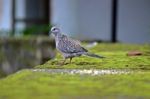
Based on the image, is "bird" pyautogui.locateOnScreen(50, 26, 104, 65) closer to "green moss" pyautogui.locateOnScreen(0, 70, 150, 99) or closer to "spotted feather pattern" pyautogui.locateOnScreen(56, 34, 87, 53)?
"spotted feather pattern" pyautogui.locateOnScreen(56, 34, 87, 53)

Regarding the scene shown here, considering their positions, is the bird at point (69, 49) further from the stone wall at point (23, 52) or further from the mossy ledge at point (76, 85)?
the stone wall at point (23, 52)

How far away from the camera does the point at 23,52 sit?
8.80m

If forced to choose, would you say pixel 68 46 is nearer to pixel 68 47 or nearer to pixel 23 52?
pixel 68 47

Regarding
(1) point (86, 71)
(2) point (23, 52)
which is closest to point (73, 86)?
(1) point (86, 71)

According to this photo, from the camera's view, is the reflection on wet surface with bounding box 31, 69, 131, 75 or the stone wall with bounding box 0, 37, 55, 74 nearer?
the reflection on wet surface with bounding box 31, 69, 131, 75

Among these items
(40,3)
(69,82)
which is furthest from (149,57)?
(40,3)

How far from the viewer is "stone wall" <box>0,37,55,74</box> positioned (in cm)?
857

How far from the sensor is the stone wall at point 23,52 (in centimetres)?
857

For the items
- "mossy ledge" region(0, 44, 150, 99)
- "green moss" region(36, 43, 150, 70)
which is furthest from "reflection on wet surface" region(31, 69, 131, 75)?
"green moss" region(36, 43, 150, 70)

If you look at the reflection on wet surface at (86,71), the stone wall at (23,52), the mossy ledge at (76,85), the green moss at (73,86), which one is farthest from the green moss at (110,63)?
the stone wall at (23,52)

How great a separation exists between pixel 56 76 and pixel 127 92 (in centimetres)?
71

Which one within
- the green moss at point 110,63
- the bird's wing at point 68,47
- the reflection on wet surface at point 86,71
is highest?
the bird's wing at point 68,47

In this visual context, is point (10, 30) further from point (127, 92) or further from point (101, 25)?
point (127, 92)

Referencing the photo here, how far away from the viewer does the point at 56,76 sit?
3604 millimetres
